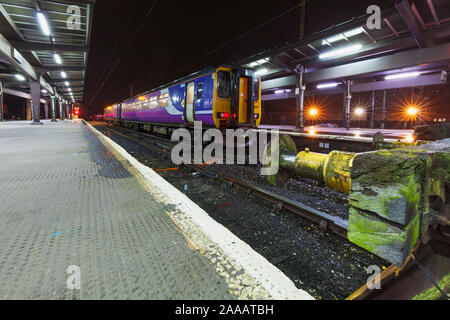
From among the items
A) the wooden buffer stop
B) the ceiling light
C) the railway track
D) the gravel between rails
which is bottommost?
the gravel between rails

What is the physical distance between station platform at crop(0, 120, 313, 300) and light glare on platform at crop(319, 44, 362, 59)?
1363 cm

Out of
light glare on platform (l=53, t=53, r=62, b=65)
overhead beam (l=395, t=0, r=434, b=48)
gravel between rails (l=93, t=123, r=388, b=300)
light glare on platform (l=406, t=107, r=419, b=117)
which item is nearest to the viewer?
gravel between rails (l=93, t=123, r=388, b=300)

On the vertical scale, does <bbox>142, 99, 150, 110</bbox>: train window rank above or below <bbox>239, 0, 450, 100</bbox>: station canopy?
below

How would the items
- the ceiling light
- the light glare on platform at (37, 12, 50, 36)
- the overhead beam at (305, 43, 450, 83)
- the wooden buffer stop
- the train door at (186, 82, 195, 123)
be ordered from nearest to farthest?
the wooden buffer stop
the train door at (186, 82, 195, 123)
the overhead beam at (305, 43, 450, 83)
the ceiling light
the light glare on platform at (37, 12, 50, 36)

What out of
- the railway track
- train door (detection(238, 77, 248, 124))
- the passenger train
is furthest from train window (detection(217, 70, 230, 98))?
the railway track

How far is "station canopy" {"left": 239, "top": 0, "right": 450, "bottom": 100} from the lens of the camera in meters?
9.46

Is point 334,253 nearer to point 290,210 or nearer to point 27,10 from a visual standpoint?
point 290,210

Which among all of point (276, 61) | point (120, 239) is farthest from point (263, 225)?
point (276, 61)

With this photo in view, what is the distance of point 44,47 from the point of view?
16.1m

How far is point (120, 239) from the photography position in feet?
6.56

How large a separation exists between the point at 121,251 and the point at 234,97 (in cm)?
759

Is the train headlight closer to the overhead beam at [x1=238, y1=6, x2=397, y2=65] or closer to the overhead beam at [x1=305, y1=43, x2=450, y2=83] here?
the overhead beam at [x1=238, y1=6, x2=397, y2=65]
